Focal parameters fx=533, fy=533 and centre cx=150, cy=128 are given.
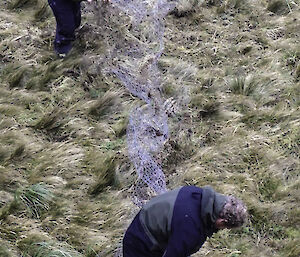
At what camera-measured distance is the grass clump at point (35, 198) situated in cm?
498

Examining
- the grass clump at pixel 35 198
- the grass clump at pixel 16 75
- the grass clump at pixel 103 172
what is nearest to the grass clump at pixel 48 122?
the grass clump at pixel 103 172

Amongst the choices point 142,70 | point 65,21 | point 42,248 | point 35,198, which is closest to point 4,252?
point 42,248

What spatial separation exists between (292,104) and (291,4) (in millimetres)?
2482

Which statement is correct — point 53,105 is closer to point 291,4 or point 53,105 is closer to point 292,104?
point 292,104

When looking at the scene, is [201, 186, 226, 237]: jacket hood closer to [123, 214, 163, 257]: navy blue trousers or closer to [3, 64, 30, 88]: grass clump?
[123, 214, 163, 257]: navy blue trousers

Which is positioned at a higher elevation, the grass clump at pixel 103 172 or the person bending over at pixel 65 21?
the person bending over at pixel 65 21

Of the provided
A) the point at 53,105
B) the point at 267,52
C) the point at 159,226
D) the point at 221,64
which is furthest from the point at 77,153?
the point at 267,52

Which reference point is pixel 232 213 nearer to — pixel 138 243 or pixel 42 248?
pixel 138 243

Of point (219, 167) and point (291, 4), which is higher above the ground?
point (291, 4)

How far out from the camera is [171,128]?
20.6 ft

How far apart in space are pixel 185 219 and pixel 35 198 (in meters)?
1.93

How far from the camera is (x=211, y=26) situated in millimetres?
8109

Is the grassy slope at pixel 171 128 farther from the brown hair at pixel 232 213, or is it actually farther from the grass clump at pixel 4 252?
the brown hair at pixel 232 213

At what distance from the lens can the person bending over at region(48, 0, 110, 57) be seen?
6737 mm
